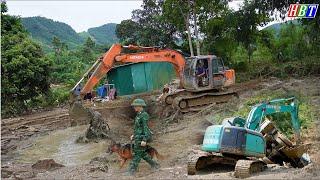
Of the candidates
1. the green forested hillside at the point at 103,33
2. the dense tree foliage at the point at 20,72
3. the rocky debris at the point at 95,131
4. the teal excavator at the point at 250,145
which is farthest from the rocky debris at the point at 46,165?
the green forested hillside at the point at 103,33

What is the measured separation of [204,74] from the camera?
61.6 feet

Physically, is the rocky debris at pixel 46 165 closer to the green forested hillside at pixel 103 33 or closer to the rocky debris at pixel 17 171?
the rocky debris at pixel 17 171

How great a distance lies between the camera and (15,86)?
2291 centimetres

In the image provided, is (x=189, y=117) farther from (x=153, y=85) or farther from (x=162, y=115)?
(x=153, y=85)

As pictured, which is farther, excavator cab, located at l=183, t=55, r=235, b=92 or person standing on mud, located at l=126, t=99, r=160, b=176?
excavator cab, located at l=183, t=55, r=235, b=92

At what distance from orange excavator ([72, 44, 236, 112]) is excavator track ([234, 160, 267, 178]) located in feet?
31.6

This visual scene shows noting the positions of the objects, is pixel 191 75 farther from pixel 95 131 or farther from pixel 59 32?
pixel 59 32

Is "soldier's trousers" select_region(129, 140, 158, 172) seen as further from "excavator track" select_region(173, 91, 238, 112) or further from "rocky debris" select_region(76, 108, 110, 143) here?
"excavator track" select_region(173, 91, 238, 112)

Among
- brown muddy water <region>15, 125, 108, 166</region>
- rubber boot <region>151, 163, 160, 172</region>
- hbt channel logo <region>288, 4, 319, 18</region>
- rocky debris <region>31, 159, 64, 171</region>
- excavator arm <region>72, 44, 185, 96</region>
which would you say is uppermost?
hbt channel logo <region>288, 4, 319, 18</region>

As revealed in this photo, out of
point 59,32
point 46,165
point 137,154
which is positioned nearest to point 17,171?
point 46,165

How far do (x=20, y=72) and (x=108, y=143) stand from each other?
34.4 ft

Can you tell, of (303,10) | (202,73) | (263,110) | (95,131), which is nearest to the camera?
(263,110)

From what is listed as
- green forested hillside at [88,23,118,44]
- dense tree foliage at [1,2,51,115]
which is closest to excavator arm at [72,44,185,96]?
dense tree foliage at [1,2,51,115]

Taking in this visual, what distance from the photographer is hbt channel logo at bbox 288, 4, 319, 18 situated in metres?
25.7
